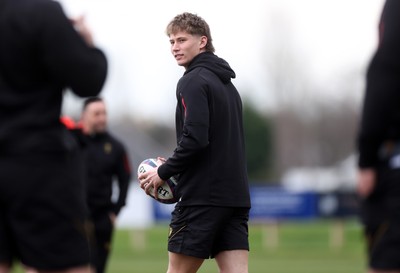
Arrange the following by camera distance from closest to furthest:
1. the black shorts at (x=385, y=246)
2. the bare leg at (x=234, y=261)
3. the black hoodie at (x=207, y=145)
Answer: the black shorts at (x=385, y=246)
the black hoodie at (x=207, y=145)
the bare leg at (x=234, y=261)

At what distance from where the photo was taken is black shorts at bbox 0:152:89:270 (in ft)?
16.2

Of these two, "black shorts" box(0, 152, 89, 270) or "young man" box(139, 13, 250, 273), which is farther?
"young man" box(139, 13, 250, 273)

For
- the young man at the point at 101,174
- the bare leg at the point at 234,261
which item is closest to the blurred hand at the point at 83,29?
the bare leg at the point at 234,261

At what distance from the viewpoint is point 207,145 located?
716 centimetres

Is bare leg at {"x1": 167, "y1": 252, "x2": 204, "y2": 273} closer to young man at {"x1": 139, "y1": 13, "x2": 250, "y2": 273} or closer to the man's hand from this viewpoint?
young man at {"x1": 139, "y1": 13, "x2": 250, "y2": 273}

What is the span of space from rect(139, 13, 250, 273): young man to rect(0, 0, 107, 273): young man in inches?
83.1

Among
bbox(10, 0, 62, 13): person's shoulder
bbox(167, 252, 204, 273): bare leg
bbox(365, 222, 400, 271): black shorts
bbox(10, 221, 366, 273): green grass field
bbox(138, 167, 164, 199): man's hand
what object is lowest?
bbox(10, 221, 366, 273): green grass field

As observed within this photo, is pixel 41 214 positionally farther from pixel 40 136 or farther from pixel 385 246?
pixel 385 246

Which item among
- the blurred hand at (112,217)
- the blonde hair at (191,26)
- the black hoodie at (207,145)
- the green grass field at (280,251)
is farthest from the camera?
the green grass field at (280,251)

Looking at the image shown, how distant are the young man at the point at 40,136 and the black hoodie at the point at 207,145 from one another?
2085mm

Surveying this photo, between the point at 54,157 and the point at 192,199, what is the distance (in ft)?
7.59

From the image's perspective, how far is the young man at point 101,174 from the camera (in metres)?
11.1

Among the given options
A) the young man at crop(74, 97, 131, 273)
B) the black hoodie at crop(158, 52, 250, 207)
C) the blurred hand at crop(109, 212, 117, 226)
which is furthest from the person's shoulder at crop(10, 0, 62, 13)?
the blurred hand at crop(109, 212, 117, 226)

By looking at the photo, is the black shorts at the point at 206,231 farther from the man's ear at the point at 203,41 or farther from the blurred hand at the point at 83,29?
the blurred hand at the point at 83,29
